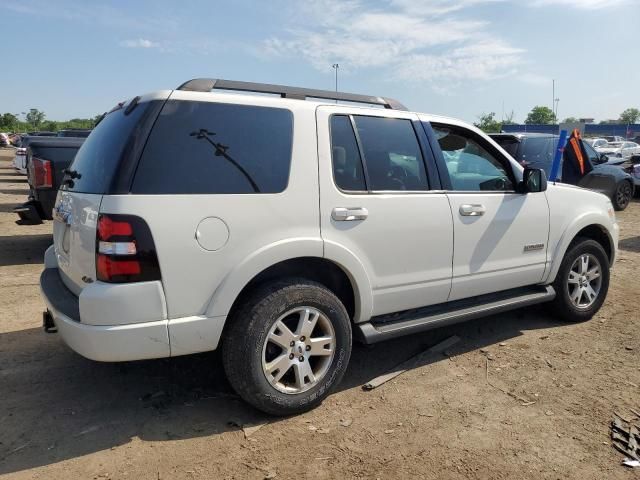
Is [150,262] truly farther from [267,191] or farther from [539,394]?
[539,394]

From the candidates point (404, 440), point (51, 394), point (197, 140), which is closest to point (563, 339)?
point (404, 440)

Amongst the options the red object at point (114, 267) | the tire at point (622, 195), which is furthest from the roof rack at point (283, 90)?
the tire at point (622, 195)

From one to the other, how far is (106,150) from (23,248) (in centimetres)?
609

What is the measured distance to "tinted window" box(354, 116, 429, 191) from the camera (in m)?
3.56

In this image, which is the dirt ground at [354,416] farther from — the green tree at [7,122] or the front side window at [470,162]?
the green tree at [7,122]

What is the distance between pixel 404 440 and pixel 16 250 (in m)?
7.14

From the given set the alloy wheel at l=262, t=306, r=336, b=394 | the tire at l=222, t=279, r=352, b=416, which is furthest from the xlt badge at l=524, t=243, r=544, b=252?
the alloy wheel at l=262, t=306, r=336, b=394

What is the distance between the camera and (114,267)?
2.67 metres

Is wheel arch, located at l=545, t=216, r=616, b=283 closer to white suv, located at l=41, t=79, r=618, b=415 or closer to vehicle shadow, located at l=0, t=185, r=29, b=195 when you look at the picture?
white suv, located at l=41, t=79, r=618, b=415

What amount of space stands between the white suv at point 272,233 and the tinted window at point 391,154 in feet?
0.04

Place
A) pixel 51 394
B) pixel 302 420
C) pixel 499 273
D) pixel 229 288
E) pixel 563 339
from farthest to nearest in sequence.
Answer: pixel 563 339 < pixel 499 273 < pixel 51 394 < pixel 302 420 < pixel 229 288

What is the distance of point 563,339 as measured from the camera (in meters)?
4.55

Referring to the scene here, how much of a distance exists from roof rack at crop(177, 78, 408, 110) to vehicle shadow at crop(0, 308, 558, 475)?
1.97m

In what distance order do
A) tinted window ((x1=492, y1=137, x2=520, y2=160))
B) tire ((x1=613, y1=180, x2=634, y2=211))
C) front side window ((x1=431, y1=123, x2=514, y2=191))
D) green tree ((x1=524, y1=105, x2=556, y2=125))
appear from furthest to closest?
green tree ((x1=524, y1=105, x2=556, y2=125)) → tire ((x1=613, y1=180, x2=634, y2=211)) → tinted window ((x1=492, y1=137, x2=520, y2=160)) → front side window ((x1=431, y1=123, x2=514, y2=191))
